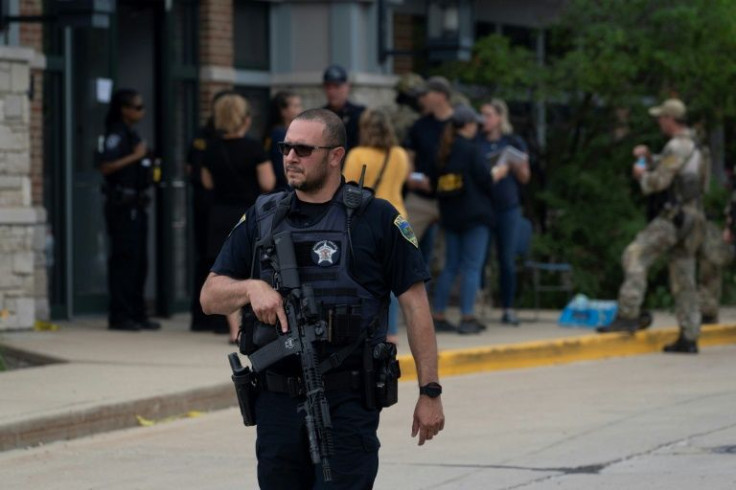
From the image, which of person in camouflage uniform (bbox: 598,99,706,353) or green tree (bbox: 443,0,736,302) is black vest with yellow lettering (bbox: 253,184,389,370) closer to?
person in camouflage uniform (bbox: 598,99,706,353)

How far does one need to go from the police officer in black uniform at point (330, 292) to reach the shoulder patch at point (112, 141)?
27.5ft

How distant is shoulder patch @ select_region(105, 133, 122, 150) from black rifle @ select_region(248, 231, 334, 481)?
28.5ft

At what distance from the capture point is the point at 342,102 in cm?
1461

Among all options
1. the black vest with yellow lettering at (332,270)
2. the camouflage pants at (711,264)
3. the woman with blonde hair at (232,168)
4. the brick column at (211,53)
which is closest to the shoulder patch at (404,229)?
the black vest with yellow lettering at (332,270)

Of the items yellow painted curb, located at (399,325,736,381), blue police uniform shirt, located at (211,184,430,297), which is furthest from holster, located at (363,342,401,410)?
yellow painted curb, located at (399,325,736,381)

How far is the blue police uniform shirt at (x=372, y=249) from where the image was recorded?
5.89m

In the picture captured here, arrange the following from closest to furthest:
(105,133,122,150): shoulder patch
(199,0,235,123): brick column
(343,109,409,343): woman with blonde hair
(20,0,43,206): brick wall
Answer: (343,109,409,343): woman with blonde hair → (105,133,122,150): shoulder patch → (20,0,43,206): brick wall → (199,0,235,123): brick column

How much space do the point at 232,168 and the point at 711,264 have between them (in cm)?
463

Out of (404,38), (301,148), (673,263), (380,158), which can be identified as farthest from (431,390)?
(404,38)

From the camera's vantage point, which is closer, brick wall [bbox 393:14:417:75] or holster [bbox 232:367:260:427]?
holster [bbox 232:367:260:427]

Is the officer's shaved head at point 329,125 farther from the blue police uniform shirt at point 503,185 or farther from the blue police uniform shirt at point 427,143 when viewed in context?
the blue police uniform shirt at point 503,185

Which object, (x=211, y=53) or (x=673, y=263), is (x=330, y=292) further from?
(x=211, y=53)

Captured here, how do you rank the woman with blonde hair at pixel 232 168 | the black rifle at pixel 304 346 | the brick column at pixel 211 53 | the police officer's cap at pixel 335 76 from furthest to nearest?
the brick column at pixel 211 53 → the police officer's cap at pixel 335 76 → the woman with blonde hair at pixel 232 168 → the black rifle at pixel 304 346

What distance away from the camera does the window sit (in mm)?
16859
